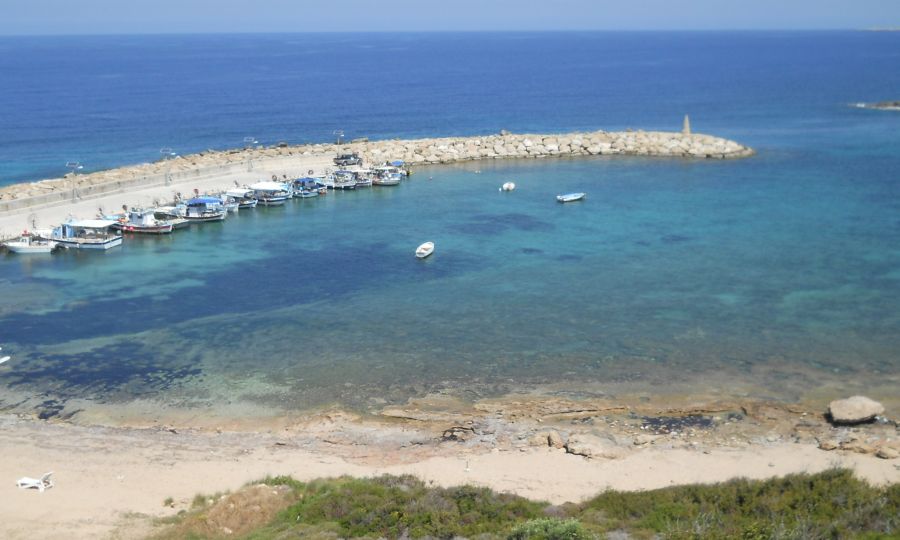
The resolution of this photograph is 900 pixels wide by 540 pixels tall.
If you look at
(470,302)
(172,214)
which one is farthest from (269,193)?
(470,302)

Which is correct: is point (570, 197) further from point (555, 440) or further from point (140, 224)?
point (555, 440)

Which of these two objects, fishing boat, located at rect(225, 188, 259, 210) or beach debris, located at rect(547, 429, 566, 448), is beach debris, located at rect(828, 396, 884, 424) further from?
fishing boat, located at rect(225, 188, 259, 210)

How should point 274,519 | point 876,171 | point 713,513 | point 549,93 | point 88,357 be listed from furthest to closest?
point 549,93, point 876,171, point 88,357, point 274,519, point 713,513

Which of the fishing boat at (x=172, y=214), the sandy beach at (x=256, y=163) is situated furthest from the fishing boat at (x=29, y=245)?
the fishing boat at (x=172, y=214)

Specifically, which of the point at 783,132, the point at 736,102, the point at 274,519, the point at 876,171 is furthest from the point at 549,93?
the point at 274,519

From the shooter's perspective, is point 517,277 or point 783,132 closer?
point 517,277

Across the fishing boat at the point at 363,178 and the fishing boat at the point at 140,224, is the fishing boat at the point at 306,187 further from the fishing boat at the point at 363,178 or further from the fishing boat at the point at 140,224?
the fishing boat at the point at 140,224

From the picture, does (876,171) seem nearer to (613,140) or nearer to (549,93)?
(613,140)
